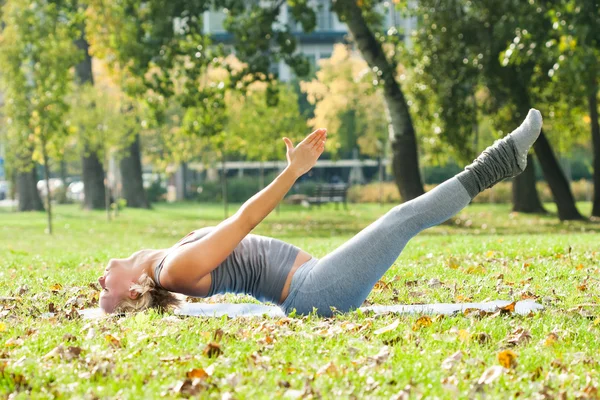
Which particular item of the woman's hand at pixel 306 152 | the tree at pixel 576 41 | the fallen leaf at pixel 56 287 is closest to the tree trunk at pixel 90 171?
the tree at pixel 576 41

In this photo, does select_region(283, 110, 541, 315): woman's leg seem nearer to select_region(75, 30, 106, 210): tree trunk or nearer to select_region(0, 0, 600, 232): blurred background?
select_region(0, 0, 600, 232): blurred background

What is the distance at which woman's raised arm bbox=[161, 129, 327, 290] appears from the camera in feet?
17.2

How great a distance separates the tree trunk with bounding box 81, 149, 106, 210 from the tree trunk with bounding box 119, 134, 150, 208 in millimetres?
1347

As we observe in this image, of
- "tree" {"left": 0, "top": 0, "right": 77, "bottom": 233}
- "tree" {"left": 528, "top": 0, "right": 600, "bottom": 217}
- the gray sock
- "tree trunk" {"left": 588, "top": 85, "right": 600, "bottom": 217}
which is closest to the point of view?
the gray sock

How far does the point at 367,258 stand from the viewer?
542cm

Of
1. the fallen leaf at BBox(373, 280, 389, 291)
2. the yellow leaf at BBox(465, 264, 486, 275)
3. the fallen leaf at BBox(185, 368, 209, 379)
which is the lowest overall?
the yellow leaf at BBox(465, 264, 486, 275)

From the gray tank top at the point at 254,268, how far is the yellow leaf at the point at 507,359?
64.9 inches

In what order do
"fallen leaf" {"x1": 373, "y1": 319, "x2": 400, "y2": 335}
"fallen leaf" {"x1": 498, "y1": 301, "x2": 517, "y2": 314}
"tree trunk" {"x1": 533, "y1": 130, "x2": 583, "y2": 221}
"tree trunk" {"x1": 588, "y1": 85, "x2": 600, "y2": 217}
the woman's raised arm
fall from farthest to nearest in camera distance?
"tree trunk" {"x1": 588, "y1": 85, "x2": 600, "y2": 217} < "tree trunk" {"x1": 533, "y1": 130, "x2": 583, "y2": 221} < "fallen leaf" {"x1": 498, "y1": 301, "x2": 517, "y2": 314} < the woman's raised arm < "fallen leaf" {"x1": 373, "y1": 319, "x2": 400, "y2": 335}

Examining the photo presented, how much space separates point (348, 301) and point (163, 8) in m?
13.0

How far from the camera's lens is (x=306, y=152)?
5.40 m

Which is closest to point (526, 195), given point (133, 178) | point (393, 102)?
point (393, 102)

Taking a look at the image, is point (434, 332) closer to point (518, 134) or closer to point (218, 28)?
point (518, 134)

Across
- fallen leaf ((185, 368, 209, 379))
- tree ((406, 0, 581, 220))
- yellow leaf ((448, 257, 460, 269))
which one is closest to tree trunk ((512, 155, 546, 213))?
tree ((406, 0, 581, 220))

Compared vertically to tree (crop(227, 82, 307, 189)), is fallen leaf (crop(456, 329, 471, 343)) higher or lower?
lower
